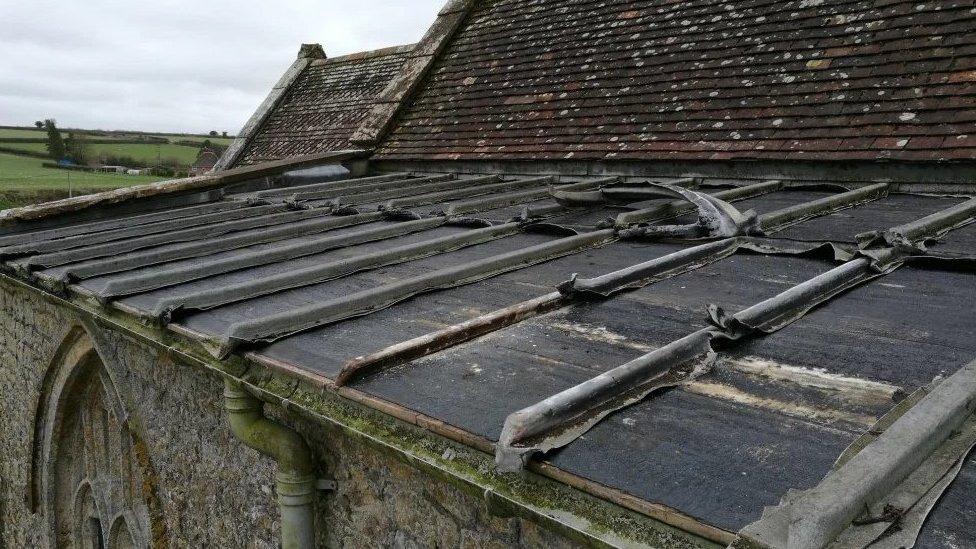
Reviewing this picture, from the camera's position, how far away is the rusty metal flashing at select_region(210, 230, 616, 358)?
3.62 m

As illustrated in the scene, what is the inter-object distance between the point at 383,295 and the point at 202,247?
2613 millimetres

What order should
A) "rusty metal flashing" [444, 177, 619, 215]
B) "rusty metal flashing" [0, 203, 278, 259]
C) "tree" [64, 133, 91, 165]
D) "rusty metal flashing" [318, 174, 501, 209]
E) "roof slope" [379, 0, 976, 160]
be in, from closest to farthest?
1. "roof slope" [379, 0, 976, 160]
2. "rusty metal flashing" [0, 203, 278, 259]
3. "rusty metal flashing" [444, 177, 619, 215]
4. "rusty metal flashing" [318, 174, 501, 209]
5. "tree" [64, 133, 91, 165]

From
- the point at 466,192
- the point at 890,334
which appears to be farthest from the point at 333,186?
the point at 890,334

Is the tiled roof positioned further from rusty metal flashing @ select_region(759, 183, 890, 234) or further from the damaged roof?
rusty metal flashing @ select_region(759, 183, 890, 234)

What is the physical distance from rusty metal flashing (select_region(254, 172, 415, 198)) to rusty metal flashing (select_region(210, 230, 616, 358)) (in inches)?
168

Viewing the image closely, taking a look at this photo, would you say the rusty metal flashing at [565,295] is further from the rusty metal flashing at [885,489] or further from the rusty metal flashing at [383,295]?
the rusty metal flashing at [885,489]

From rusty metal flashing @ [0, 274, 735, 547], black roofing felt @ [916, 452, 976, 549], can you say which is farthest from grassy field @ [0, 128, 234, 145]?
black roofing felt @ [916, 452, 976, 549]

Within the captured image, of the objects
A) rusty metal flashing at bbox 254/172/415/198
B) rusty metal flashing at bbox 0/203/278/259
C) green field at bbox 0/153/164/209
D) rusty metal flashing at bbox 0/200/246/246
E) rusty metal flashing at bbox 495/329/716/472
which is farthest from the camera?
green field at bbox 0/153/164/209

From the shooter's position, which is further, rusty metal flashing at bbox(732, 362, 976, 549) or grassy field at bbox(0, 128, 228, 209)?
grassy field at bbox(0, 128, 228, 209)

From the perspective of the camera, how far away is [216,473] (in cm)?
436

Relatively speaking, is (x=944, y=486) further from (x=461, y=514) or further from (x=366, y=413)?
(x=366, y=413)

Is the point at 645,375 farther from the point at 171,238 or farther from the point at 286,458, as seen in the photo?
the point at 171,238

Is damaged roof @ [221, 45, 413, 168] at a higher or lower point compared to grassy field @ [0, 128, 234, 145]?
higher

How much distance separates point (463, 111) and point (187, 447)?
6.22m
